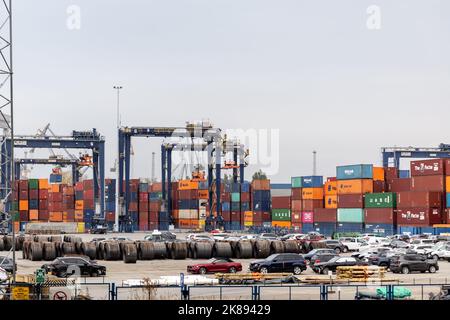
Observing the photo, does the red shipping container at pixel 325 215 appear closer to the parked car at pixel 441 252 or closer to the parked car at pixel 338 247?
the parked car at pixel 338 247

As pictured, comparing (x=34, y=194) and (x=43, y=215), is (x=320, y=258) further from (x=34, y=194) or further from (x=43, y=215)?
(x=43, y=215)

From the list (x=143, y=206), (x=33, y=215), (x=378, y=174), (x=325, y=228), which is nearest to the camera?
(x=378, y=174)

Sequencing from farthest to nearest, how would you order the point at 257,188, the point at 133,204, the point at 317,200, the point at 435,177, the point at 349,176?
the point at 133,204 → the point at 257,188 → the point at 317,200 → the point at 349,176 → the point at 435,177

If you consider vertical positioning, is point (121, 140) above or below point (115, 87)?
below

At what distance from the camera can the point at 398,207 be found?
87.6m

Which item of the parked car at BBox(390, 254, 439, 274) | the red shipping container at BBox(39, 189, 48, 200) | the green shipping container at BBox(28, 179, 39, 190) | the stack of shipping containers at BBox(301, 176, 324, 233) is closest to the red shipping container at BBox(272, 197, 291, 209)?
the stack of shipping containers at BBox(301, 176, 324, 233)

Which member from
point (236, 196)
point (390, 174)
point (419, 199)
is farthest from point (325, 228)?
point (236, 196)

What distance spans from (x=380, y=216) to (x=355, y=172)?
8.21 meters

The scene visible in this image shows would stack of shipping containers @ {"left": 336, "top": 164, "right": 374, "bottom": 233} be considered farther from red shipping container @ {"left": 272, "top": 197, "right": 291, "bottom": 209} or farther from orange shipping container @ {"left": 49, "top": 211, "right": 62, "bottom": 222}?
orange shipping container @ {"left": 49, "top": 211, "right": 62, "bottom": 222}

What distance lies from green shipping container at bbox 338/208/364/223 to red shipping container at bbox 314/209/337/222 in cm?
134

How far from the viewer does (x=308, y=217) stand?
354ft
